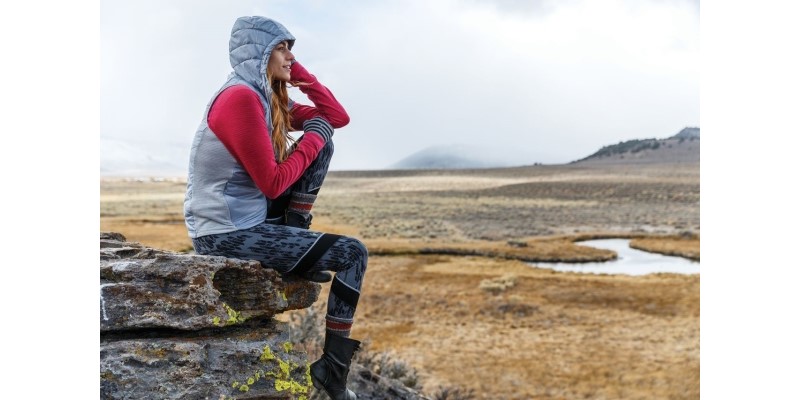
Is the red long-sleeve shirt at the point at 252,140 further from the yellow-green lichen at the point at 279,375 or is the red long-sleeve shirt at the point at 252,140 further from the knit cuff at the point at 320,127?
the yellow-green lichen at the point at 279,375

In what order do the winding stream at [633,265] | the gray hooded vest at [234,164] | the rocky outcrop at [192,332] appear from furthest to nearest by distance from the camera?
the winding stream at [633,265]
the gray hooded vest at [234,164]
the rocky outcrop at [192,332]

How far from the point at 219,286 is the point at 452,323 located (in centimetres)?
1001

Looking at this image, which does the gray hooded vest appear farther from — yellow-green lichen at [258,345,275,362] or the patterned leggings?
yellow-green lichen at [258,345,275,362]

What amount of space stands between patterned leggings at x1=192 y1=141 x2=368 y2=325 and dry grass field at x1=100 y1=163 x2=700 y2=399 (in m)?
5.96

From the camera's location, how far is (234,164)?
3166 mm

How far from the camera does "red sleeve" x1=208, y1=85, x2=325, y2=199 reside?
307 centimetres

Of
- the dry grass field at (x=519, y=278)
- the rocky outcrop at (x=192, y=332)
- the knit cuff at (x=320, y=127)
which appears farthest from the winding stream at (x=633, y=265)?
the rocky outcrop at (x=192, y=332)

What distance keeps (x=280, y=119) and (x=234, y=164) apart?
0.31 meters

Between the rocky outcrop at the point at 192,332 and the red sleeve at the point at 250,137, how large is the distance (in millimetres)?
396

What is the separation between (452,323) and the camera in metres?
13.0

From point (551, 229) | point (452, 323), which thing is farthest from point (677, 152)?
point (452, 323)

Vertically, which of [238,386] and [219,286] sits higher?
[219,286]

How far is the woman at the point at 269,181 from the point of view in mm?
3100

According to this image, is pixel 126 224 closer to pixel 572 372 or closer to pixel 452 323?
pixel 452 323
